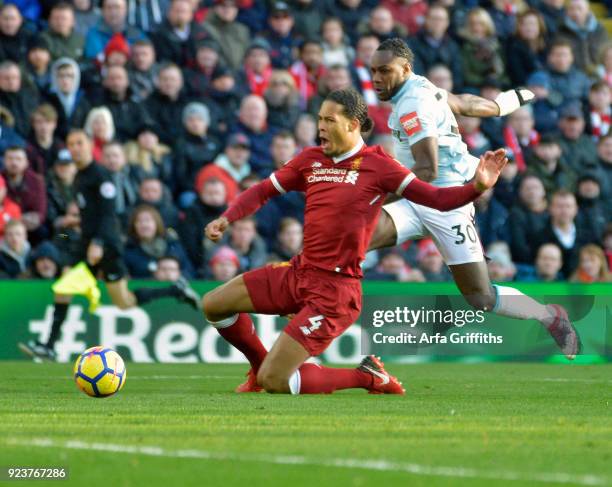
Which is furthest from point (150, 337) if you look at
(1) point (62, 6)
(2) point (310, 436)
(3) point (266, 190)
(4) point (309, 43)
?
(2) point (310, 436)

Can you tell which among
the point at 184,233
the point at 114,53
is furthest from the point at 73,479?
the point at 114,53

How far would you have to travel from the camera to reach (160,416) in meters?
8.31

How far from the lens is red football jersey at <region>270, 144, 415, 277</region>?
32.5 ft

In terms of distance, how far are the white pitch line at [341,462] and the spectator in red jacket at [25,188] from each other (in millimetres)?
8858

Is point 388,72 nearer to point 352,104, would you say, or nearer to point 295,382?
point 352,104

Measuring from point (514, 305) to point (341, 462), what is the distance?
5.60 m

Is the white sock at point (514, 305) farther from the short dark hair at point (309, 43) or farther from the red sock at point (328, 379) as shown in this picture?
the short dark hair at point (309, 43)

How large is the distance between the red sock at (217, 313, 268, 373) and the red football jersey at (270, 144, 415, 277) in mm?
732

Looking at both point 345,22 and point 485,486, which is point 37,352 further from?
point 485,486

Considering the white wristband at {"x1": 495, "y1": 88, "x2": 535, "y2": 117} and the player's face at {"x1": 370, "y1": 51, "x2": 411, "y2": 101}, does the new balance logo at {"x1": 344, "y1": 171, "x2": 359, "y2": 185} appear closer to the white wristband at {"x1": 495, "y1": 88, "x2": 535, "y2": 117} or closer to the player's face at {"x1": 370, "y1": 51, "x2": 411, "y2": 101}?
the player's face at {"x1": 370, "y1": 51, "x2": 411, "y2": 101}

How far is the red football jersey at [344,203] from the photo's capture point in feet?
32.5

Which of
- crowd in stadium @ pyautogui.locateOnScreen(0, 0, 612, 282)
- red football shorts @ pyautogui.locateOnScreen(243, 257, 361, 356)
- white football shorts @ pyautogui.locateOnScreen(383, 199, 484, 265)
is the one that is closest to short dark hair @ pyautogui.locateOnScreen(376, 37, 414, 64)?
white football shorts @ pyautogui.locateOnScreen(383, 199, 484, 265)

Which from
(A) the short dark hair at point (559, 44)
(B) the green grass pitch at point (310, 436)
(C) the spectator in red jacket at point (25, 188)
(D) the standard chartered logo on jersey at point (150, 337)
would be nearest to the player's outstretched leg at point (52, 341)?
(D) the standard chartered logo on jersey at point (150, 337)

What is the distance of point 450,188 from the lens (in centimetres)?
925
